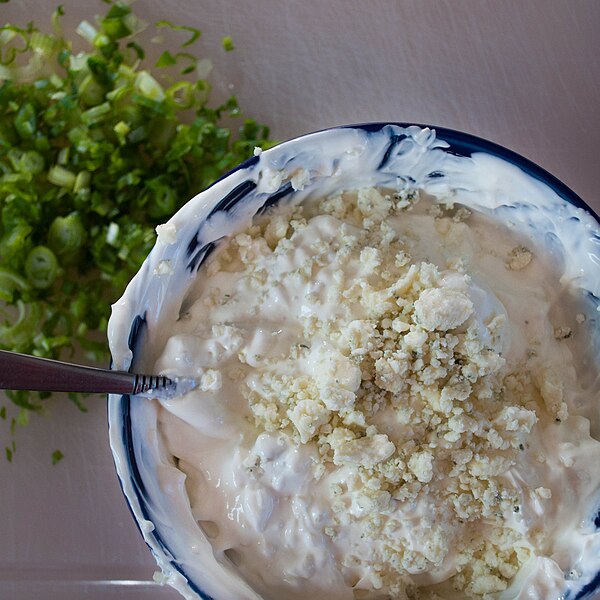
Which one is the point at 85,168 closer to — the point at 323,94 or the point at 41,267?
the point at 41,267

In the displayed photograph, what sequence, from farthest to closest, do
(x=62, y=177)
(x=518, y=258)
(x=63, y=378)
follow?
1. (x=62, y=177)
2. (x=518, y=258)
3. (x=63, y=378)

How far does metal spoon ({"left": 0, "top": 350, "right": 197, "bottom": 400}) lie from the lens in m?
0.90

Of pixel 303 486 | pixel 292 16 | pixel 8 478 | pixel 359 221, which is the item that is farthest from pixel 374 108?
pixel 8 478

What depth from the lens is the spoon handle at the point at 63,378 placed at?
898 mm

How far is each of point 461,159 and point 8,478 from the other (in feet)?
2.94

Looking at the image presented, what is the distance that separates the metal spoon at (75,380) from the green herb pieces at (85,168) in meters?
0.32

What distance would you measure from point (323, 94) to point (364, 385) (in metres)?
0.59

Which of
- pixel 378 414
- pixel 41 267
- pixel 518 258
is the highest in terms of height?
pixel 518 258

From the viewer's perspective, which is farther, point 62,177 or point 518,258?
point 62,177

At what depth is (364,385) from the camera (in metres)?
0.93

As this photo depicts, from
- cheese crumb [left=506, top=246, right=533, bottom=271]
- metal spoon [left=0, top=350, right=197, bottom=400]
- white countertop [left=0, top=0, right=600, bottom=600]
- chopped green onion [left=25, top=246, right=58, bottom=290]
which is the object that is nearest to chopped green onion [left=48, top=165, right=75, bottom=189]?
chopped green onion [left=25, top=246, right=58, bottom=290]

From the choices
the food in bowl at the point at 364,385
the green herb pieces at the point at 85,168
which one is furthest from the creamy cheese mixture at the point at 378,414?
the green herb pieces at the point at 85,168

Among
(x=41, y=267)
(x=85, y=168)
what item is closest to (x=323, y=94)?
(x=85, y=168)

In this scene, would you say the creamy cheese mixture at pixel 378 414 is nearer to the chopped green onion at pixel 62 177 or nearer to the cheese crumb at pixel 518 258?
the cheese crumb at pixel 518 258
